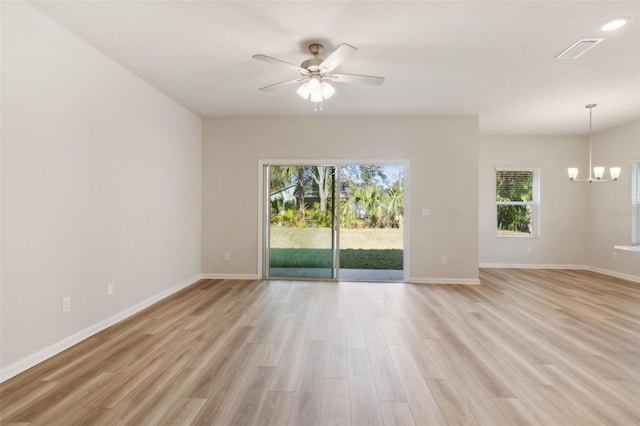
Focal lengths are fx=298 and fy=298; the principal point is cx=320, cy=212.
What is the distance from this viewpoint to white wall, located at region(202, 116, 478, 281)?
4949mm

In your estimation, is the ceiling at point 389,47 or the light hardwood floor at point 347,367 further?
the ceiling at point 389,47

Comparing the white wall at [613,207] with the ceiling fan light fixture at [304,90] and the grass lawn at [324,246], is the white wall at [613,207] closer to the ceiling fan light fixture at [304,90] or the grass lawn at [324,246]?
the grass lawn at [324,246]

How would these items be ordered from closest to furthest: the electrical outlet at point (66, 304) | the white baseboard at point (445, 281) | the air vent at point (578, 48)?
the electrical outlet at point (66, 304), the air vent at point (578, 48), the white baseboard at point (445, 281)

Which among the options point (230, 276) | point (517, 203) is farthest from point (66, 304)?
point (517, 203)

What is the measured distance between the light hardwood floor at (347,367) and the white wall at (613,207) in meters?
2.50

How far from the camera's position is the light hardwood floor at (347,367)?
1.77 metres

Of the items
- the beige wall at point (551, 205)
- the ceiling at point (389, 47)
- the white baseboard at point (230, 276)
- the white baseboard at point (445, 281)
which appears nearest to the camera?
the ceiling at point (389, 47)

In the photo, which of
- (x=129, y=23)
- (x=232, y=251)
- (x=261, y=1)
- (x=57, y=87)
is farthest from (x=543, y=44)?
(x=232, y=251)

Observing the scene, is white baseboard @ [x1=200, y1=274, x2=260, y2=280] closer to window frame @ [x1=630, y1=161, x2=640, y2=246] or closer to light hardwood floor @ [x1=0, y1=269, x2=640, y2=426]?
light hardwood floor @ [x1=0, y1=269, x2=640, y2=426]

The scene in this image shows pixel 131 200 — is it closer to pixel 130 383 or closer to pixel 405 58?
pixel 130 383

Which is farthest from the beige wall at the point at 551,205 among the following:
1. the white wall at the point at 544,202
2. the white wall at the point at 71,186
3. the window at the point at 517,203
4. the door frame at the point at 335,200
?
the white wall at the point at 71,186

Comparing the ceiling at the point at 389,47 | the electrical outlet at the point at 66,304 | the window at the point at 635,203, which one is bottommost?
the electrical outlet at the point at 66,304

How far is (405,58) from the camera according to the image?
3.05 m

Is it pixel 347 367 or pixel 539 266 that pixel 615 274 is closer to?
pixel 539 266
